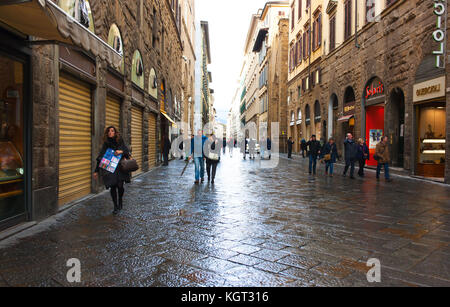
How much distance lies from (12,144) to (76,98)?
2600 mm

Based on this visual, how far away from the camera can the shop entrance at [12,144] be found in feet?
16.1

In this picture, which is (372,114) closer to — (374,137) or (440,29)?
(374,137)

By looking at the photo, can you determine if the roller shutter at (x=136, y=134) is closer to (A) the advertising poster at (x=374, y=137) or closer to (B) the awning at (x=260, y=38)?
(A) the advertising poster at (x=374, y=137)

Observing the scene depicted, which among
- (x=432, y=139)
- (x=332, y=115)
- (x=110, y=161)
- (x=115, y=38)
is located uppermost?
(x=115, y=38)

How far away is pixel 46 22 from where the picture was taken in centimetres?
444

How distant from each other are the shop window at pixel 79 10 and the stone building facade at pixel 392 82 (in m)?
10.3

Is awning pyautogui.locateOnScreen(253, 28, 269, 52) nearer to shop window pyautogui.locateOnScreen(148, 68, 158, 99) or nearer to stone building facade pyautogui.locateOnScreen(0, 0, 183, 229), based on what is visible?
shop window pyautogui.locateOnScreen(148, 68, 158, 99)

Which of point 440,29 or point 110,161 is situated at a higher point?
point 440,29

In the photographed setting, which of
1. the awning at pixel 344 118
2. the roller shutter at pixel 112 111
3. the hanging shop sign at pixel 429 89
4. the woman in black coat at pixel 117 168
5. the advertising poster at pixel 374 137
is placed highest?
the hanging shop sign at pixel 429 89

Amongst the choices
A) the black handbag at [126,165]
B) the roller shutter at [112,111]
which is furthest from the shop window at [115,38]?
the black handbag at [126,165]

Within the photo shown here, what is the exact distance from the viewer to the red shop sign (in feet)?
53.0

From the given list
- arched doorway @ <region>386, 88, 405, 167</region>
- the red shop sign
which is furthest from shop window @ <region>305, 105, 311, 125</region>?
arched doorway @ <region>386, 88, 405, 167</region>

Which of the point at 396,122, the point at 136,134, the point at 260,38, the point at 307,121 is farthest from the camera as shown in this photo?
the point at 260,38

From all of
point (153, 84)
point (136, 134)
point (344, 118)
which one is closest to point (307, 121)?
point (344, 118)
